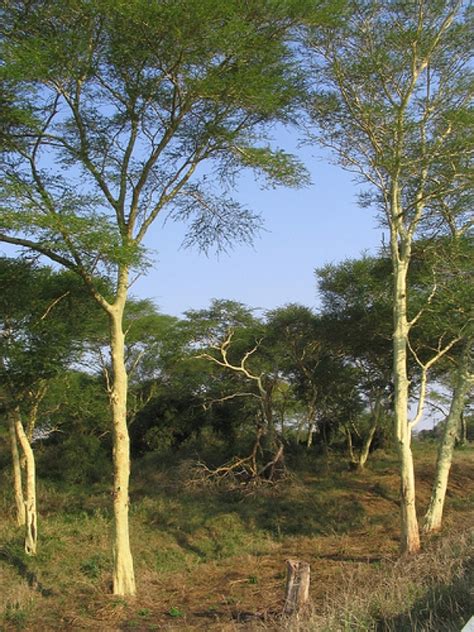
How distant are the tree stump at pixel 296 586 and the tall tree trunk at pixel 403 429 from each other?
352 centimetres

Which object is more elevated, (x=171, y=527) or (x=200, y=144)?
(x=200, y=144)

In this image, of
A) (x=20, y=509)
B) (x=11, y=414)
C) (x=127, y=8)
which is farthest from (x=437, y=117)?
(x=20, y=509)

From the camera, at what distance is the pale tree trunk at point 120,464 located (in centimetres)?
822

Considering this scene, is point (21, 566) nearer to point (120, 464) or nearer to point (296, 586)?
point (120, 464)

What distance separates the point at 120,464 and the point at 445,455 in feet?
20.2

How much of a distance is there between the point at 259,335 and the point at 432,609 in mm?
15252

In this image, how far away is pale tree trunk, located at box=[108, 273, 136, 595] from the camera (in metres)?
8.22

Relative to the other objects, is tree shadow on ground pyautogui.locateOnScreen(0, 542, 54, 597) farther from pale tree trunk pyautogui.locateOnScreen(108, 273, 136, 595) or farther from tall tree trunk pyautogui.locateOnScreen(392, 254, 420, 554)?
tall tree trunk pyautogui.locateOnScreen(392, 254, 420, 554)

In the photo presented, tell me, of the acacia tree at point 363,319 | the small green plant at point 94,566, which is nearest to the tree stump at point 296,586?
the small green plant at point 94,566

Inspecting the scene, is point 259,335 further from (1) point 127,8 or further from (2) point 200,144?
(1) point 127,8

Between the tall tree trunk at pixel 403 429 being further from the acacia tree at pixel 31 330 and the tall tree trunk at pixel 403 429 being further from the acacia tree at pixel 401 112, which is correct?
the acacia tree at pixel 31 330

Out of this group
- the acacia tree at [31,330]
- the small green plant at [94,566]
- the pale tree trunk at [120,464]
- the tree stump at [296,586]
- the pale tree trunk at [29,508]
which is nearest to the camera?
the tree stump at [296,586]

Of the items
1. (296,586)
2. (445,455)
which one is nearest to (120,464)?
(296,586)

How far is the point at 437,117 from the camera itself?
10984 mm
